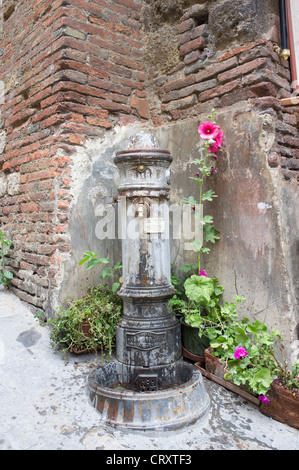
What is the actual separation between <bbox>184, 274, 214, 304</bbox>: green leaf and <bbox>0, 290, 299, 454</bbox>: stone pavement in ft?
2.04

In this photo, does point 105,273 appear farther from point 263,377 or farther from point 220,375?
point 263,377

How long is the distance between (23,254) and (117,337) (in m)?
1.49

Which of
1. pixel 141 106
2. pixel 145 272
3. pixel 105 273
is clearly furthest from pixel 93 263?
pixel 141 106

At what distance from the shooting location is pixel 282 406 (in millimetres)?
2121

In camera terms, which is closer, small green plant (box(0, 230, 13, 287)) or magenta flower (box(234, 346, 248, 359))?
magenta flower (box(234, 346, 248, 359))

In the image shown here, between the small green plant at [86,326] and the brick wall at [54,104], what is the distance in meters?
0.45

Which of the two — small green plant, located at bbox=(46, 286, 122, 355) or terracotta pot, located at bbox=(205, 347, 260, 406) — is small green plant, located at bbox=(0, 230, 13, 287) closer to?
Answer: small green plant, located at bbox=(46, 286, 122, 355)

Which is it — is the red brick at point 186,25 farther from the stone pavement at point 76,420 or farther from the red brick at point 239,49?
the stone pavement at point 76,420

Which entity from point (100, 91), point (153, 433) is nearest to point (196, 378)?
point (153, 433)

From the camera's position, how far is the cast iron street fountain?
2605 millimetres

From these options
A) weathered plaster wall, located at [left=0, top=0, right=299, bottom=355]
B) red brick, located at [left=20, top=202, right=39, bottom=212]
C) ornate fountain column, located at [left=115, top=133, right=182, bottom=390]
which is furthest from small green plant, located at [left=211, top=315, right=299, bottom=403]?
red brick, located at [left=20, top=202, right=39, bottom=212]

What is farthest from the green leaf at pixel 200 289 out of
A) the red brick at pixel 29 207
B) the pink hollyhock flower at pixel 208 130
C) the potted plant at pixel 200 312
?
the red brick at pixel 29 207

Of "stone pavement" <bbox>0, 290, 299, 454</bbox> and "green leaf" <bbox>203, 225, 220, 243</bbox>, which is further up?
"green leaf" <bbox>203, 225, 220, 243</bbox>

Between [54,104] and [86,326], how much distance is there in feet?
6.52
